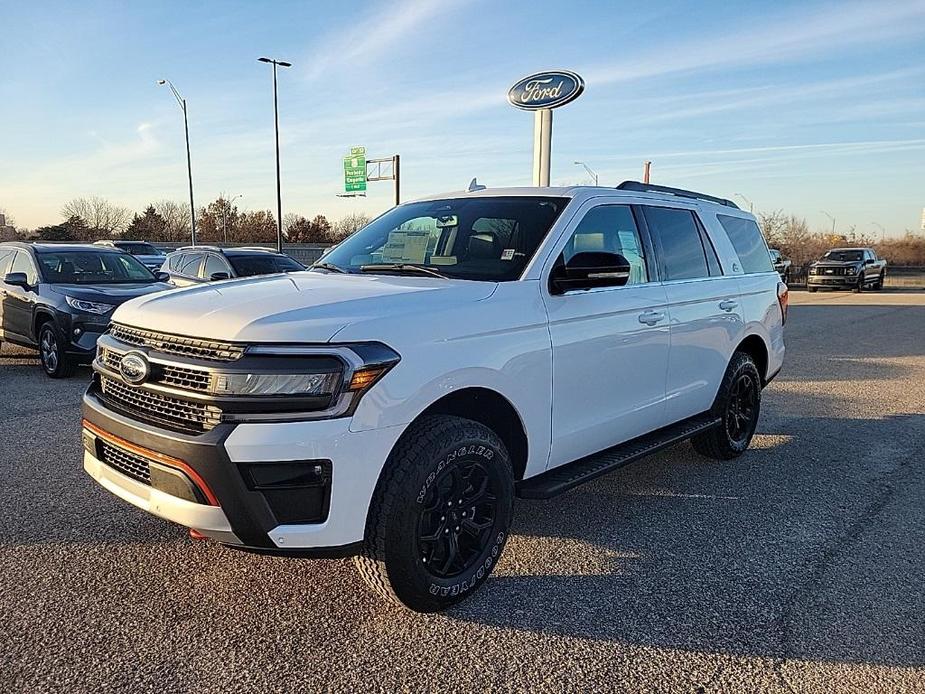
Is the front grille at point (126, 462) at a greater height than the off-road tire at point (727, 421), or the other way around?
the front grille at point (126, 462)

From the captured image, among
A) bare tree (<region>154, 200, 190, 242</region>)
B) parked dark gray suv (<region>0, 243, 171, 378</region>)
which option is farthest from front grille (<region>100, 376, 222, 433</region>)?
bare tree (<region>154, 200, 190, 242</region>)

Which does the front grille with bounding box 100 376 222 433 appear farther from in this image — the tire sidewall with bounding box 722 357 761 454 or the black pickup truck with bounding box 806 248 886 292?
the black pickup truck with bounding box 806 248 886 292

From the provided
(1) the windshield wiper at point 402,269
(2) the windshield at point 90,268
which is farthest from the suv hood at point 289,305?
(2) the windshield at point 90,268

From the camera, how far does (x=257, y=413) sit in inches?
107

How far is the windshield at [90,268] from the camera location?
364 inches

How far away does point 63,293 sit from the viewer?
Answer: 28.3 ft

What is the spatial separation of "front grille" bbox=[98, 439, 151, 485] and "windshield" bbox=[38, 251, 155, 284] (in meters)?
6.93

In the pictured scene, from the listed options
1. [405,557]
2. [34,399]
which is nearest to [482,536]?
[405,557]

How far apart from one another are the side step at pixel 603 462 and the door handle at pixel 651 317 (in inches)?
29.1

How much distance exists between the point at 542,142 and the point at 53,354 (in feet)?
44.7

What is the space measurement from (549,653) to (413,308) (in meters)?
1.54

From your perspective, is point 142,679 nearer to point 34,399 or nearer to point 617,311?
point 617,311

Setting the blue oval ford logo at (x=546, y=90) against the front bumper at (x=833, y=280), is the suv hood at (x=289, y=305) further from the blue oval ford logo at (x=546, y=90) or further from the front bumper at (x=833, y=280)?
the front bumper at (x=833, y=280)

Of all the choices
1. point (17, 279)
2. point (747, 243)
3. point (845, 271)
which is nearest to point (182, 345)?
point (747, 243)
